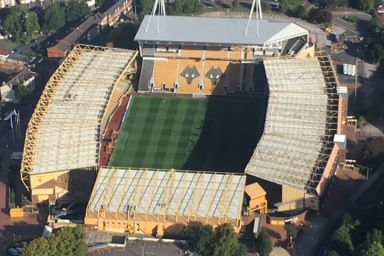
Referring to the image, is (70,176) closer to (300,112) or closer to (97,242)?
(97,242)

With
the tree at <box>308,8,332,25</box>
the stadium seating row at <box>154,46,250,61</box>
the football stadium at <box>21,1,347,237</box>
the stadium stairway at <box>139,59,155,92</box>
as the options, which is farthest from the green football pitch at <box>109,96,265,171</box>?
the tree at <box>308,8,332,25</box>

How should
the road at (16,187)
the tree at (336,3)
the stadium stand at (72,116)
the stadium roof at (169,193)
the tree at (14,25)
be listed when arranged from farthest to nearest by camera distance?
Result: the tree at (336,3) < the tree at (14,25) < the stadium stand at (72,116) < the road at (16,187) < the stadium roof at (169,193)

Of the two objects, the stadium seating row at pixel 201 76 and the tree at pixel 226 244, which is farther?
the stadium seating row at pixel 201 76

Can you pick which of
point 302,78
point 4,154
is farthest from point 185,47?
point 4,154

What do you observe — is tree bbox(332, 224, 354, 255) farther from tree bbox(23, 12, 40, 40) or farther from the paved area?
tree bbox(23, 12, 40, 40)

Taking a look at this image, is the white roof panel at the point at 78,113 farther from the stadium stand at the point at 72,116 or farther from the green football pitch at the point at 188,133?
the green football pitch at the point at 188,133

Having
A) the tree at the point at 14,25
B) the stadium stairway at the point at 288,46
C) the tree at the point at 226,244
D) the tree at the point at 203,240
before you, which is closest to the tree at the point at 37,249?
the tree at the point at 203,240
